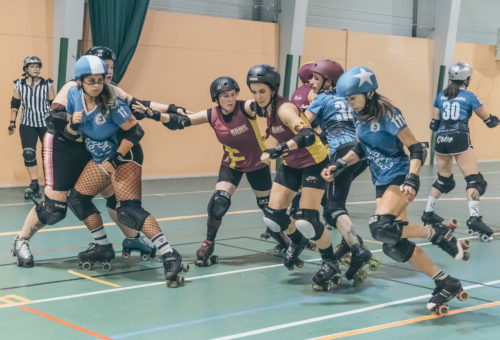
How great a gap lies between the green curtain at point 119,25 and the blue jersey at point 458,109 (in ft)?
19.6

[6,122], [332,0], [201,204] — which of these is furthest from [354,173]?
[332,0]

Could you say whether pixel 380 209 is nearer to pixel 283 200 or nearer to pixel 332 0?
pixel 283 200

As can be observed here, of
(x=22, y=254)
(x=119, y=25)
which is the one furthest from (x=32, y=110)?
(x=22, y=254)

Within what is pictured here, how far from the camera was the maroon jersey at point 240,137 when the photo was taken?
6160 mm

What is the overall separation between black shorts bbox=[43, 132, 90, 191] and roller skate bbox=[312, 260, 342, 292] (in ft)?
7.02

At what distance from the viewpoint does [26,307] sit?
4852 mm

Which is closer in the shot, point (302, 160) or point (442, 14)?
point (302, 160)

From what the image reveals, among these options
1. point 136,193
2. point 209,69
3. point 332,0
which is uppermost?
point 332,0

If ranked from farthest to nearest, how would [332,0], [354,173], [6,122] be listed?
[332,0]
[6,122]
[354,173]

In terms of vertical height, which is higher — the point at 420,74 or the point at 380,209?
the point at 420,74

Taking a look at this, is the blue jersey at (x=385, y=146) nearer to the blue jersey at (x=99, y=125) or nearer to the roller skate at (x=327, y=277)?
the roller skate at (x=327, y=277)

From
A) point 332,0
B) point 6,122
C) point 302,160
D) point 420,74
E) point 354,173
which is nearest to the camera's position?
point 302,160

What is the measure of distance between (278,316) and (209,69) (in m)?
9.68

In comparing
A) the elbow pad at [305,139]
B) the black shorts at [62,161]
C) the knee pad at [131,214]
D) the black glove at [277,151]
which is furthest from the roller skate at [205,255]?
the elbow pad at [305,139]
